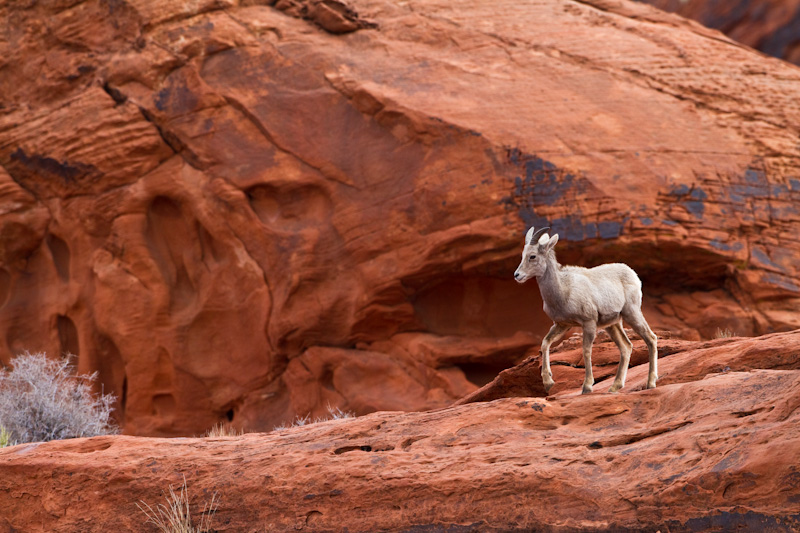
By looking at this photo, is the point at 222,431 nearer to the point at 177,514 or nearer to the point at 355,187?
the point at 177,514

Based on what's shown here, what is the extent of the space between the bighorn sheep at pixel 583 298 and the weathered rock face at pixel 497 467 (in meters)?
0.40

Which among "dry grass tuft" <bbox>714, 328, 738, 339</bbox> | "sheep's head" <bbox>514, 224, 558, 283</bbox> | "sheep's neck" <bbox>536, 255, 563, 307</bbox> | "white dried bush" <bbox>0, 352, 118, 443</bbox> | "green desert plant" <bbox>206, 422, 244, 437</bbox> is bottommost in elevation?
"green desert plant" <bbox>206, 422, 244, 437</bbox>

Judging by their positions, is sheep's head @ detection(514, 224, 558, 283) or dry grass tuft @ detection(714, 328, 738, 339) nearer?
sheep's head @ detection(514, 224, 558, 283)

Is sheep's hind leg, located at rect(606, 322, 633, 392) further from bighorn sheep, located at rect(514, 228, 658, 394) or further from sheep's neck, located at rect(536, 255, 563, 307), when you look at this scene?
sheep's neck, located at rect(536, 255, 563, 307)

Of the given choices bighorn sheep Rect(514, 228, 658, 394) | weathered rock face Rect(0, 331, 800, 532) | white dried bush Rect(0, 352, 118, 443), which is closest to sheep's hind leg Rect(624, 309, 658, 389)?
bighorn sheep Rect(514, 228, 658, 394)

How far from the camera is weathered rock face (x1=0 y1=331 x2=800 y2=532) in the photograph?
4965mm

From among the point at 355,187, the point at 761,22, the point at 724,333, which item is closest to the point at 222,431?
the point at 355,187

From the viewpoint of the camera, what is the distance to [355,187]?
44.7ft

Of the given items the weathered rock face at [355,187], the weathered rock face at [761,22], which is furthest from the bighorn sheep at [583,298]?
the weathered rock face at [761,22]

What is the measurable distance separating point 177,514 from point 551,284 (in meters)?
3.21

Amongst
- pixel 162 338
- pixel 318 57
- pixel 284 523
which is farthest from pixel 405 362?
pixel 284 523

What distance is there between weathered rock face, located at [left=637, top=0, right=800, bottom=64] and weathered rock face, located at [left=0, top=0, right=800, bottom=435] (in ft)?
25.6

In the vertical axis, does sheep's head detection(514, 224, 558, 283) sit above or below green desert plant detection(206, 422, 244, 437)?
above

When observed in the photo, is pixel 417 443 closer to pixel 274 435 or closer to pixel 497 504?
pixel 497 504
